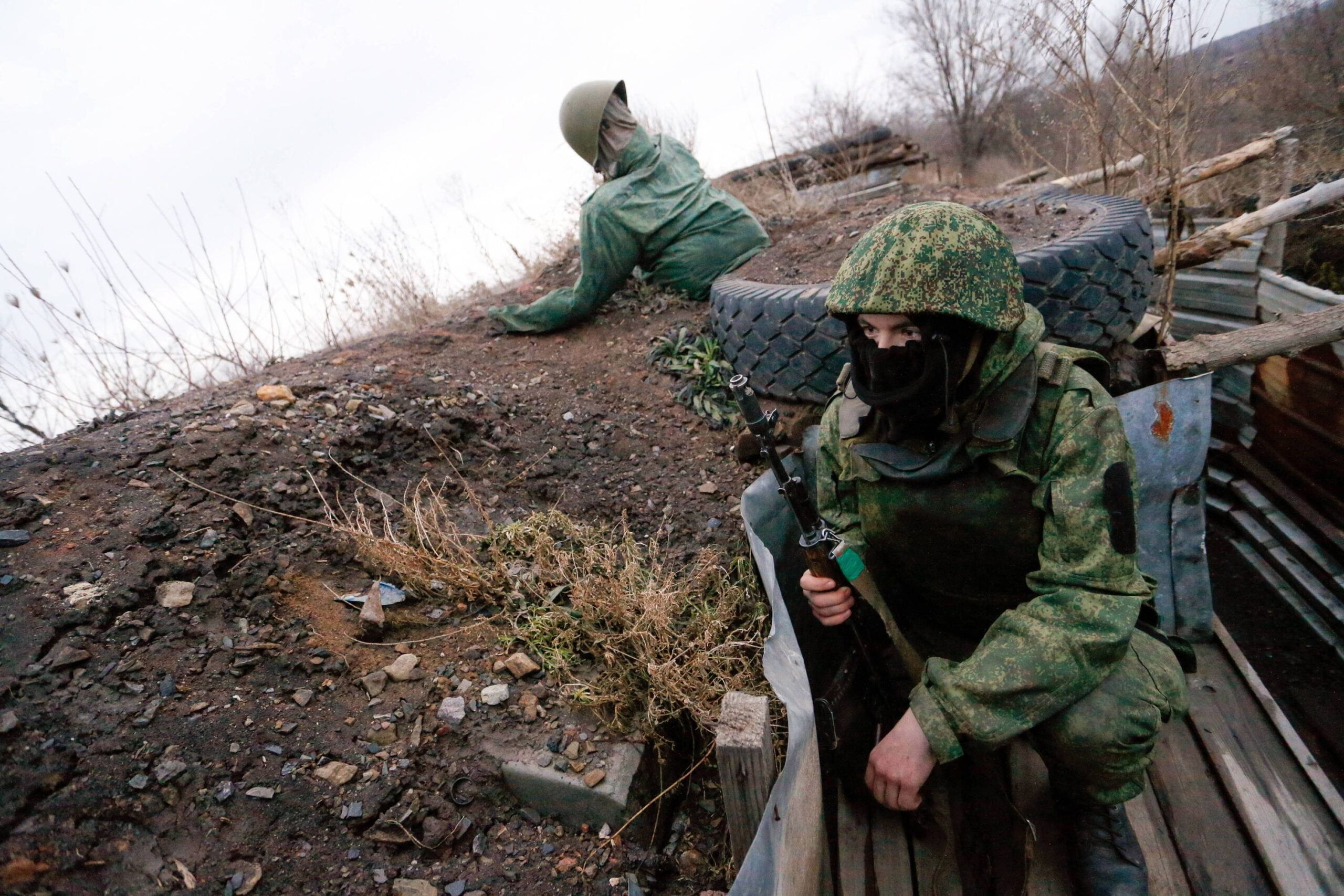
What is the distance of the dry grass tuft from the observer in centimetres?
183

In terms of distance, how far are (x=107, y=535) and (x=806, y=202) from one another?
192 inches

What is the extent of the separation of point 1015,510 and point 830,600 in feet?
1.50

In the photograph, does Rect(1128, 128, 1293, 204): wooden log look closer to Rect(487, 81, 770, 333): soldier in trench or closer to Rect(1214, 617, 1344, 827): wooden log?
Rect(487, 81, 770, 333): soldier in trench

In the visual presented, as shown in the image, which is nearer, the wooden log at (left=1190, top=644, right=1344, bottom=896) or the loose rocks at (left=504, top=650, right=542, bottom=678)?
the wooden log at (left=1190, top=644, right=1344, bottom=896)

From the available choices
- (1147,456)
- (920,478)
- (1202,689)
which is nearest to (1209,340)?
(1147,456)

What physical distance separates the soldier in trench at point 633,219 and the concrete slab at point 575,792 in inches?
99.8

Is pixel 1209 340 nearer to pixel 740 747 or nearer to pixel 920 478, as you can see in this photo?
pixel 920 478

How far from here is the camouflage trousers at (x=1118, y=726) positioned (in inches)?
52.7

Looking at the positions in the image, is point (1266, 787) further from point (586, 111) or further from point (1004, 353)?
point (586, 111)

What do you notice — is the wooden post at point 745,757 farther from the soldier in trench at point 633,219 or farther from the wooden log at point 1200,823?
the soldier in trench at point 633,219

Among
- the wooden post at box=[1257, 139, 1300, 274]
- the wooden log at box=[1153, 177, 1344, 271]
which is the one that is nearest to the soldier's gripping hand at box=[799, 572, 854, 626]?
the wooden log at box=[1153, 177, 1344, 271]

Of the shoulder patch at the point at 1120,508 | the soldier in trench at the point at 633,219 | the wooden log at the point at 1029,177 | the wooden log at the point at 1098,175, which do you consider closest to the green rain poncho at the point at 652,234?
the soldier in trench at the point at 633,219

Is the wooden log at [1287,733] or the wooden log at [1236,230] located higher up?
the wooden log at [1236,230]

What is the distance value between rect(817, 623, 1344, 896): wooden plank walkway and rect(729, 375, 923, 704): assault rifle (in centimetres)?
29
